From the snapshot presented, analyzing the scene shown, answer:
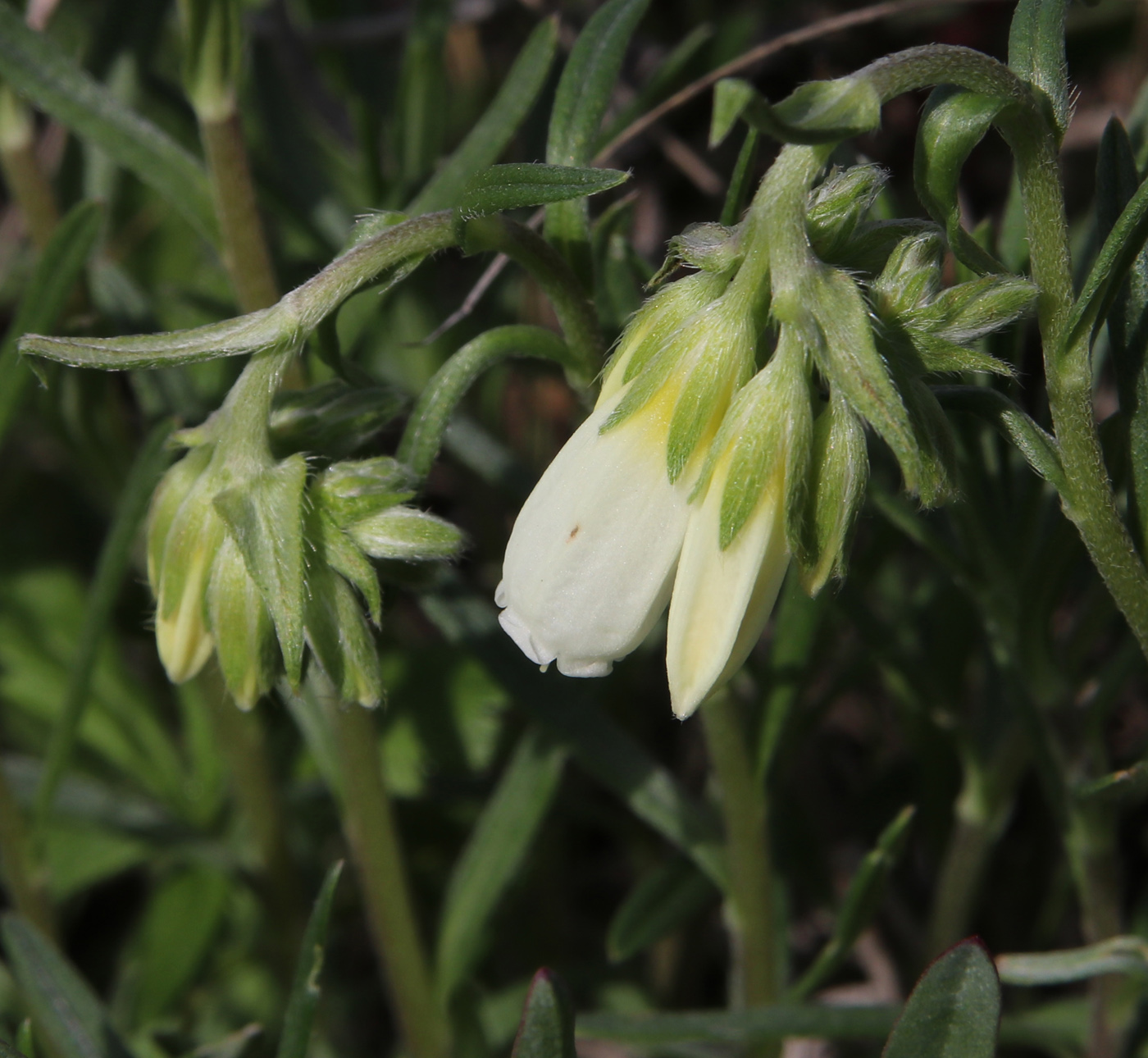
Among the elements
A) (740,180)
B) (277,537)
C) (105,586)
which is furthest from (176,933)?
(740,180)

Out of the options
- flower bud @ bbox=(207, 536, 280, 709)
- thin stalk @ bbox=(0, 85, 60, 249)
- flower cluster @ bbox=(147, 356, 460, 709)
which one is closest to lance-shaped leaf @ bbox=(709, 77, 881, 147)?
flower cluster @ bbox=(147, 356, 460, 709)

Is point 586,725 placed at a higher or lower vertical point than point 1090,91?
lower

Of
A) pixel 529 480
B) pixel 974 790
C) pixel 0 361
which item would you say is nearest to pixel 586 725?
pixel 529 480

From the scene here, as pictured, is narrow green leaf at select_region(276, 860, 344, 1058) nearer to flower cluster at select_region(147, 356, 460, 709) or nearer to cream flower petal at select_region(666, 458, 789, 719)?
flower cluster at select_region(147, 356, 460, 709)

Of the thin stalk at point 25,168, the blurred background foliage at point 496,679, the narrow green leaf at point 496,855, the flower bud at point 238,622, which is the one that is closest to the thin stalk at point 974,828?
the blurred background foliage at point 496,679

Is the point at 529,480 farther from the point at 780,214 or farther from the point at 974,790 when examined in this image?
the point at 780,214

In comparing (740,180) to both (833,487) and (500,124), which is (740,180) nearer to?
(833,487)

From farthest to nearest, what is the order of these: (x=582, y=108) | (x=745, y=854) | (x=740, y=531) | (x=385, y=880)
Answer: (x=385, y=880)
(x=745, y=854)
(x=582, y=108)
(x=740, y=531)
